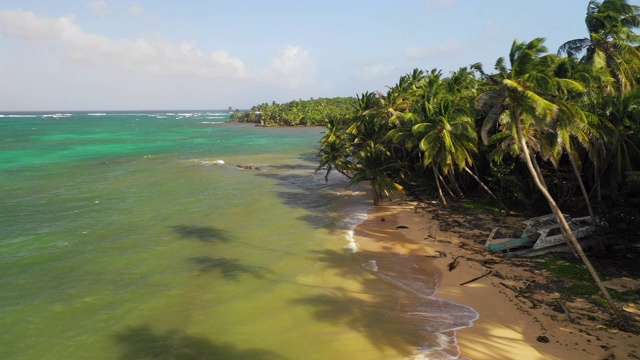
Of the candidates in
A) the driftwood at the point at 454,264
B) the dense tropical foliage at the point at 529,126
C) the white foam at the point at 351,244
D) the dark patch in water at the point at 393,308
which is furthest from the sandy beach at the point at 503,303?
the dense tropical foliage at the point at 529,126

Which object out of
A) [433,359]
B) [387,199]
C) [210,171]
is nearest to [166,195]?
[210,171]

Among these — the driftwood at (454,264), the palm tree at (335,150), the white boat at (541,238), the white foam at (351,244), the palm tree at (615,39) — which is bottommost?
the white foam at (351,244)

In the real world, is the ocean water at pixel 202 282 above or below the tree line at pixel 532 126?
below

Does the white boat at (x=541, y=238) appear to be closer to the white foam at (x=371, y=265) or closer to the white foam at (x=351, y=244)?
the white foam at (x=371, y=265)

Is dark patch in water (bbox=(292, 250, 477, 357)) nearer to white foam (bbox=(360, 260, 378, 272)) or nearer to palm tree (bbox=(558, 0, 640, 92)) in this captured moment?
white foam (bbox=(360, 260, 378, 272))

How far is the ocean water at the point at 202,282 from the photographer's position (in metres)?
14.7

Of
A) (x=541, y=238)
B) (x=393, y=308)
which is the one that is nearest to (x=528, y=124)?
(x=541, y=238)

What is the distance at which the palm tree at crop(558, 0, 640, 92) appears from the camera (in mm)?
26312

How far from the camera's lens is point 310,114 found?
142 metres

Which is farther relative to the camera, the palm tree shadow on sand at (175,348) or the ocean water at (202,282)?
the ocean water at (202,282)

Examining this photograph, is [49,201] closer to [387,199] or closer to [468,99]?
[387,199]

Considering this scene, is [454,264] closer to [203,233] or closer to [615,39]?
[203,233]

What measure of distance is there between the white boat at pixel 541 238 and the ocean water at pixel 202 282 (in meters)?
5.74

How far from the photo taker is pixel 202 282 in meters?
19.9
